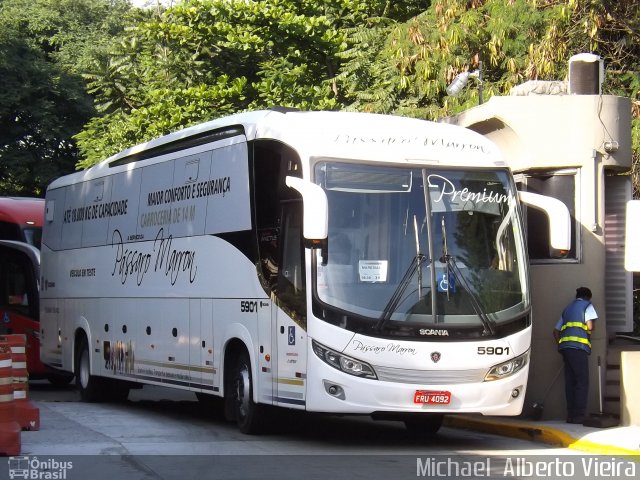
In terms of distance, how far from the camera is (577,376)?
14734 mm

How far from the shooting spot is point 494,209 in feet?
43.2

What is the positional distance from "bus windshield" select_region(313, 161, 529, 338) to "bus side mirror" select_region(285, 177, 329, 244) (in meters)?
0.54

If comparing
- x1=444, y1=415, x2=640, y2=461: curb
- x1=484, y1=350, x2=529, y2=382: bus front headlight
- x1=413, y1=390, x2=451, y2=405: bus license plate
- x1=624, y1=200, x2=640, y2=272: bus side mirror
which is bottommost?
x1=444, y1=415, x2=640, y2=461: curb

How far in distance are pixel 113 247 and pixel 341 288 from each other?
745 cm

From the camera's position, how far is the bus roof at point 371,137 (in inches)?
503

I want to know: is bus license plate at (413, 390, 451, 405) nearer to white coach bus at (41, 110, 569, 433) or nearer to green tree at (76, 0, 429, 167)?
white coach bus at (41, 110, 569, 433)

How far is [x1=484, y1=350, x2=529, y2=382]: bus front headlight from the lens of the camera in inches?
494

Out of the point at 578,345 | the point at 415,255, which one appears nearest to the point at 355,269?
the point at 415,255

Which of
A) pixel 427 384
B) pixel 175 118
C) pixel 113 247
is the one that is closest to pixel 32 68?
pixel 175 118

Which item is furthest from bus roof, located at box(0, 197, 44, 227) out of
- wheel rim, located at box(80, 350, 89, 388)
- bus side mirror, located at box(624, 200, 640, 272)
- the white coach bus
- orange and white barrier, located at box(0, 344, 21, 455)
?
bus side mirror, located at box(624, 200, 640, 272)

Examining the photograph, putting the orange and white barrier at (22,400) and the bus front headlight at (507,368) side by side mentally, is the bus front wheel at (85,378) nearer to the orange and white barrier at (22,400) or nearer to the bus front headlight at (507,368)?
the orange and white barrier at (22,400)

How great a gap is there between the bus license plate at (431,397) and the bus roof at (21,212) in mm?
14707

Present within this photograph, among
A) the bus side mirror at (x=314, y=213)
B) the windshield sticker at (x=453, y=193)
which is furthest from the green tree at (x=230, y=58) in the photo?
the bus side mirror at (x=314, y=213)

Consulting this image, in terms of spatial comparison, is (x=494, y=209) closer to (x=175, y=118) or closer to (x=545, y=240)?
(x=545, y=240)
